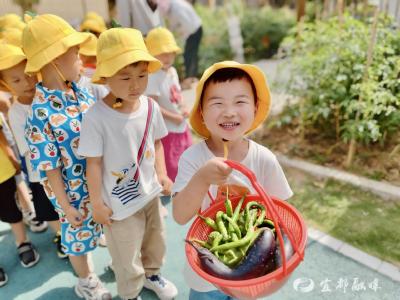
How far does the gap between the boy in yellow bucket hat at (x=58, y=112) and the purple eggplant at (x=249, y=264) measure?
43.2 inches

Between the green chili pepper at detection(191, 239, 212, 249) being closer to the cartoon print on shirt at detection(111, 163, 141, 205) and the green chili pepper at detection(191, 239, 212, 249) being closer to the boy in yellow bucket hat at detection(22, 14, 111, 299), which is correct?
the cartoon print on shirt at detection(111, 163, 141, 205)

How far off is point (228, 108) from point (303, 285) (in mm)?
1753

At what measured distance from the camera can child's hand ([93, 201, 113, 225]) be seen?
6.88ft

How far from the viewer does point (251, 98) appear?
1619 millimetres

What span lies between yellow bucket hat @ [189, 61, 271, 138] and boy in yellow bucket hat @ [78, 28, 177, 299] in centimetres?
43

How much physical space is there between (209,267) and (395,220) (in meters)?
2.56

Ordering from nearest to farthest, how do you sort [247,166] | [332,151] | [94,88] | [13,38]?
[247,166]
[94,88]
[13,38]
[332,151]

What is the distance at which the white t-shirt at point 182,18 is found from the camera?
654 centimetres

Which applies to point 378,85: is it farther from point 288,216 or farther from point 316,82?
point 288,216

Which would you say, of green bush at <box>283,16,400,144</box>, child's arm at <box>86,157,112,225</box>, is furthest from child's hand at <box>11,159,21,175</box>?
green bush at <box>283,16,400,144</box>

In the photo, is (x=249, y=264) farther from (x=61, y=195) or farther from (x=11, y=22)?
(x=11, y=22)

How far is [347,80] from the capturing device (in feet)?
13.7

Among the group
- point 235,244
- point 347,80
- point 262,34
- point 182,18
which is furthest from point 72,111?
point 262,34

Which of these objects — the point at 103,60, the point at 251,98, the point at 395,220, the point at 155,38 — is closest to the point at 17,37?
the point at 155,38
